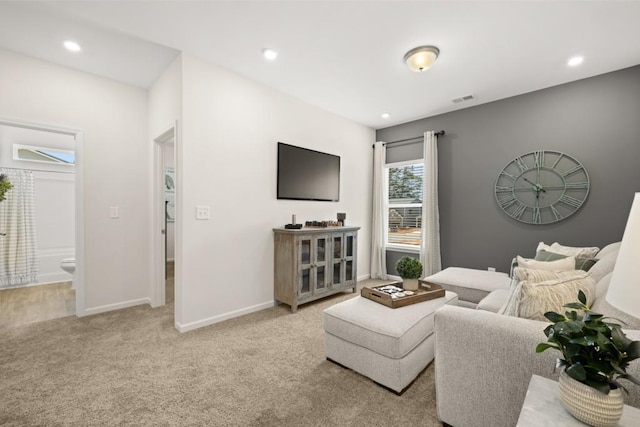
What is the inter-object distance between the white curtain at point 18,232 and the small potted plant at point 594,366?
19.8 ft

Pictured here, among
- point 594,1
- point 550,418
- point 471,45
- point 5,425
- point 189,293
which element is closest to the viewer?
point 550,418

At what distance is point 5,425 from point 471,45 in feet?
13.5

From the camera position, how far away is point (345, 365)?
2.01 meters

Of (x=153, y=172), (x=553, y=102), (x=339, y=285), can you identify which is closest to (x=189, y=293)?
(x=153, y=172)

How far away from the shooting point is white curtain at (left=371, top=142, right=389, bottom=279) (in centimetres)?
466

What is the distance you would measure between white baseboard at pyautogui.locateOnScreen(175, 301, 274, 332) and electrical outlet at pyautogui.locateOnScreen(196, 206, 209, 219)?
1026 millimetres

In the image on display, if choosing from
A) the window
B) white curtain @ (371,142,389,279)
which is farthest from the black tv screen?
the window

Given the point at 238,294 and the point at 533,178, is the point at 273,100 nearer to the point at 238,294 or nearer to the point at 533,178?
the point at 238,294

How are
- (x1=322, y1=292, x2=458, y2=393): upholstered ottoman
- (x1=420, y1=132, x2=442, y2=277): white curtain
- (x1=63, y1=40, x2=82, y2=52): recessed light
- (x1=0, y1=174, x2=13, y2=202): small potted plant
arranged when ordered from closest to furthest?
(x1=322, y1=292, x2=458, y2=393): upholstered ottoman
(x1=63, y1=40, x2=82, y2=52): recessed light
(x1=0, y1=174, x2=13, y2=202): small potted plant
(x1=420, y1=132, x2=442, y2=277): white curtain

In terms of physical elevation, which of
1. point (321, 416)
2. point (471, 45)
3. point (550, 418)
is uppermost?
point (471, 45)

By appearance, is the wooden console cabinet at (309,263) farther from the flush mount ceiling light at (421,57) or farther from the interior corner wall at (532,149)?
the flush mount ceiling light at (421,57)

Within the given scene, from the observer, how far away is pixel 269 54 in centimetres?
262

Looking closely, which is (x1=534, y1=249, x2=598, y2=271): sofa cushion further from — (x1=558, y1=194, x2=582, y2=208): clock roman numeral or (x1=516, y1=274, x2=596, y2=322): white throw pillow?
(x1=516, y1=274, x2=596, y2=322): white throw pillow

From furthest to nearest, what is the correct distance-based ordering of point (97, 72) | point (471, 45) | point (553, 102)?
point (553, 102) → point (97, 72) → point (471, 45)
